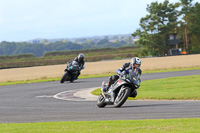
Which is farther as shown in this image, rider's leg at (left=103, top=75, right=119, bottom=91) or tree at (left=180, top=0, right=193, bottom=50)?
tree at (left=180, top=0, right=193, bottom=50)

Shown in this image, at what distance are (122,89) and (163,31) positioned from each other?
88.9m

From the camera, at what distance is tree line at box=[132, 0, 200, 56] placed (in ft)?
328

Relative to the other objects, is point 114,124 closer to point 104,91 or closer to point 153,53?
point 104,91

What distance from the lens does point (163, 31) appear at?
102000 millimetres

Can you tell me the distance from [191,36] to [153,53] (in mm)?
13940

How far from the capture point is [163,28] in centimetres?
10175

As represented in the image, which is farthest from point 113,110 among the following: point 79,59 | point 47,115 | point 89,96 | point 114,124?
point 79,59

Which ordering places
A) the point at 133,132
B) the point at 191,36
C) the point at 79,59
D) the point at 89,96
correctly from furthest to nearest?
1. the point at 191,36
2. the point at 79,59
3. the point at 89,96
4. the point at 133,132

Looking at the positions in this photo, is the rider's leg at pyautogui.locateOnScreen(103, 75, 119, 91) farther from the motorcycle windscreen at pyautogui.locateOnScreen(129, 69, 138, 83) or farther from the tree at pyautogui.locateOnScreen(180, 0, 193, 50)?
the tree at pyautogui.locateOnScreen(180, 0, 193, 50)

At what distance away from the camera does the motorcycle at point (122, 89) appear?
48.2 feet

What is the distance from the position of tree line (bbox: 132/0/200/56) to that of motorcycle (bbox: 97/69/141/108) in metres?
82.1

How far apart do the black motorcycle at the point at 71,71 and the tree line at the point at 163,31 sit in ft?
217

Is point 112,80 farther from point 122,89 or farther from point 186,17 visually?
point 186,17

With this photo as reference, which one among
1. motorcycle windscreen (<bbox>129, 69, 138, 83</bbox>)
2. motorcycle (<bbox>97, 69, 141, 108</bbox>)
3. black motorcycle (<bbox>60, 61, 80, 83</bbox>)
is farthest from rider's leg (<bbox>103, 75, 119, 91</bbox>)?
black motorcycle (<bbox>60, 61, 80, 83</bbox>)
